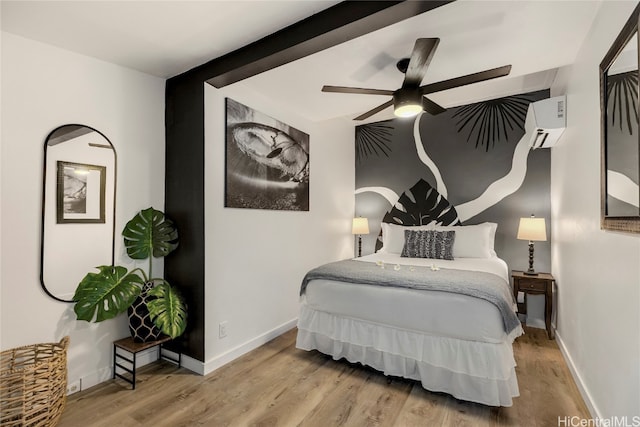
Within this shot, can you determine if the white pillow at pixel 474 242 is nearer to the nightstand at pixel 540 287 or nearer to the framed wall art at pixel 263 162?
the nightstand at pixel 540 287

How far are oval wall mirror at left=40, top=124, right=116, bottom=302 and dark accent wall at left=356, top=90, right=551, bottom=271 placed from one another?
3.29m

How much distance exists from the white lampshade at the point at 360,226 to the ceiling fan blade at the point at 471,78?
238 cm

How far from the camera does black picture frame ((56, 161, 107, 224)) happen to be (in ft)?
6.68

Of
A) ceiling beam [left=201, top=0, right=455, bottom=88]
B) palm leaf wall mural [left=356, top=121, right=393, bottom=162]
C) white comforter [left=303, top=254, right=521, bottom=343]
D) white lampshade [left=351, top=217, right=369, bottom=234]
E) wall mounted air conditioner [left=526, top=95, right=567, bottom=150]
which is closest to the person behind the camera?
ceiling beam [left=201, top=0, right=455, bottom=88]

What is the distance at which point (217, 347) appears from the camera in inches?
96.2

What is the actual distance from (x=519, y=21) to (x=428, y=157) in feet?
7.73

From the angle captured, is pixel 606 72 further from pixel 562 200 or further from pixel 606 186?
pixel 562 200

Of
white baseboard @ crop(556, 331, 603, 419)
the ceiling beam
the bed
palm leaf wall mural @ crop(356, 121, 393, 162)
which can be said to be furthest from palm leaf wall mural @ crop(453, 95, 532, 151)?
the ceiling beam

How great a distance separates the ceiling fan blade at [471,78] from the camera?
2.00m

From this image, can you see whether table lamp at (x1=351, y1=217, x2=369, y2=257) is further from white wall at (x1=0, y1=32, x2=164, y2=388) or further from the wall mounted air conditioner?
white wall at (x1=0, y1=32, x2=164, y2=388)

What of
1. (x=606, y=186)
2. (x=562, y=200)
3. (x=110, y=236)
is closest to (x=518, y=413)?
(x=606, y=186)

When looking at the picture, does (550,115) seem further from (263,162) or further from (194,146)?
(194,146)

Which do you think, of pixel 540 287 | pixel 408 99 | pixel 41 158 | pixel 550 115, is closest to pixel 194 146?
pixel 41 158

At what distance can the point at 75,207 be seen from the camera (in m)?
2.10
